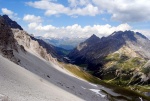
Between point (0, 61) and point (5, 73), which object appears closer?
point (5, 73)

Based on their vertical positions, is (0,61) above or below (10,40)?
below

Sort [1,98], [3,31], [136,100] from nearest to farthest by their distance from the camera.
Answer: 1. [1,98]
2. [3,31]
3. [136,100]

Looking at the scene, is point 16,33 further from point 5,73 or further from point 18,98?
point 18,98

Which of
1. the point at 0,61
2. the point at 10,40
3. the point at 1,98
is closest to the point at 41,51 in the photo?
the point at 10,40

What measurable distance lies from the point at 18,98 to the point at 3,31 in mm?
58469

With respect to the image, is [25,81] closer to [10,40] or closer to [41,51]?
[10,40]

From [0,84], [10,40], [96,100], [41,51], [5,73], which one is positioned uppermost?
[41,51]

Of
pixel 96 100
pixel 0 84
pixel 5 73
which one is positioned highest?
pixel 96 100

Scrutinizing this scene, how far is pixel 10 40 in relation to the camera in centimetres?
9619

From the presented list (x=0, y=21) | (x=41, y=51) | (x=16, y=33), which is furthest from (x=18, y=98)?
(x=16, y=33)

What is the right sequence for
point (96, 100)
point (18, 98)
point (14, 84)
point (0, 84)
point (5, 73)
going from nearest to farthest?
1. point (18, 98)
2. point (0, 84)
3. point (14, 84)
4. point (5, 73)
5. point (96, 100)

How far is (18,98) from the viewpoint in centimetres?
3800

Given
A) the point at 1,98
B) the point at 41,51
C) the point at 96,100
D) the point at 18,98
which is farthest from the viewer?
the point at 41,51

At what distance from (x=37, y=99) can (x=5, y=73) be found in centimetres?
1014
